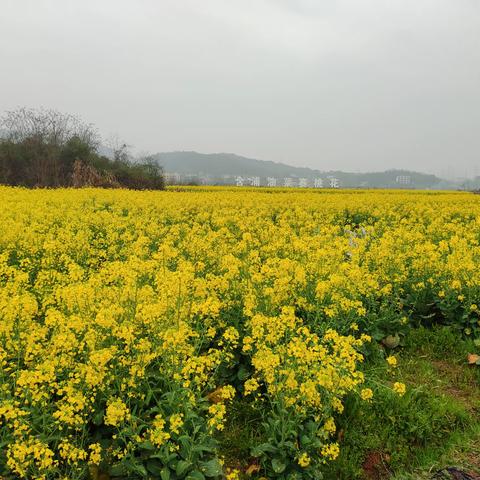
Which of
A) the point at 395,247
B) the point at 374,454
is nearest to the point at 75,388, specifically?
the point at 374,454

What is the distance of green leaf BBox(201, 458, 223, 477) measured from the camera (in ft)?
10.5

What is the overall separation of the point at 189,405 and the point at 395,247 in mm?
6108

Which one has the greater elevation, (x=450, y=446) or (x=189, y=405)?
(x=189, y=405)

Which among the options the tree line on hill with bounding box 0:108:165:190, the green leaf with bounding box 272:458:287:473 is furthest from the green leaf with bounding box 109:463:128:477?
the tree line on hill with bounding box 0:108:165:190

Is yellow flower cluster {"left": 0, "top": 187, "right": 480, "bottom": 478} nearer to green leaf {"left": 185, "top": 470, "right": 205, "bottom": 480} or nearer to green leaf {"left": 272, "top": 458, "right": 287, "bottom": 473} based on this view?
green leaf {"left": 185, "top": 470, "right": 205, "bottom": 480}

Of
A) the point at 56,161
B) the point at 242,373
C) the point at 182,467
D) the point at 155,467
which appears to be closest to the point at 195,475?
the point at 182,467

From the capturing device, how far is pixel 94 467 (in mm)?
3320

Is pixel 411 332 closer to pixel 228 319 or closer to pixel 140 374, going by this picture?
pixel 228 319

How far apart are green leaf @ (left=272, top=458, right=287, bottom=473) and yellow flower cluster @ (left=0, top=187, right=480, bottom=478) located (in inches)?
14.2

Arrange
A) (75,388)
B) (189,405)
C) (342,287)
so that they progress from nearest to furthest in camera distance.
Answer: (189,405) → (75,388) → (342,287)

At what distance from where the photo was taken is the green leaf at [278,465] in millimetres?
3385

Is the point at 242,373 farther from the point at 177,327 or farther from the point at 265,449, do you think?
the point at 265,449

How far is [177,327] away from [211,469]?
124cm

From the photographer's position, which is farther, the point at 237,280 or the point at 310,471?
the point at 237,280
